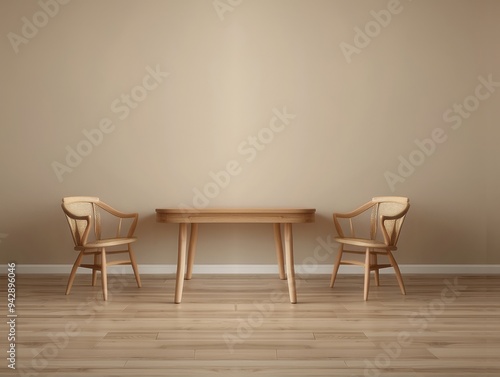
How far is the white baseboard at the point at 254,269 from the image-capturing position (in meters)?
4.54

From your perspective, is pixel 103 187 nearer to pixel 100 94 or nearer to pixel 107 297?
pixel 100 94

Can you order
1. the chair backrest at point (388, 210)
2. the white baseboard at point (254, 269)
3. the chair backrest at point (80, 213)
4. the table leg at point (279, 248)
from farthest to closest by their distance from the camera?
the white baseboard at point (254, 269)
the table leg at point (279, 248)
the chair backrest at point (388, 210)
the chair backrest at point (80, 213)

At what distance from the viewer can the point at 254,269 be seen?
4.57 metres
